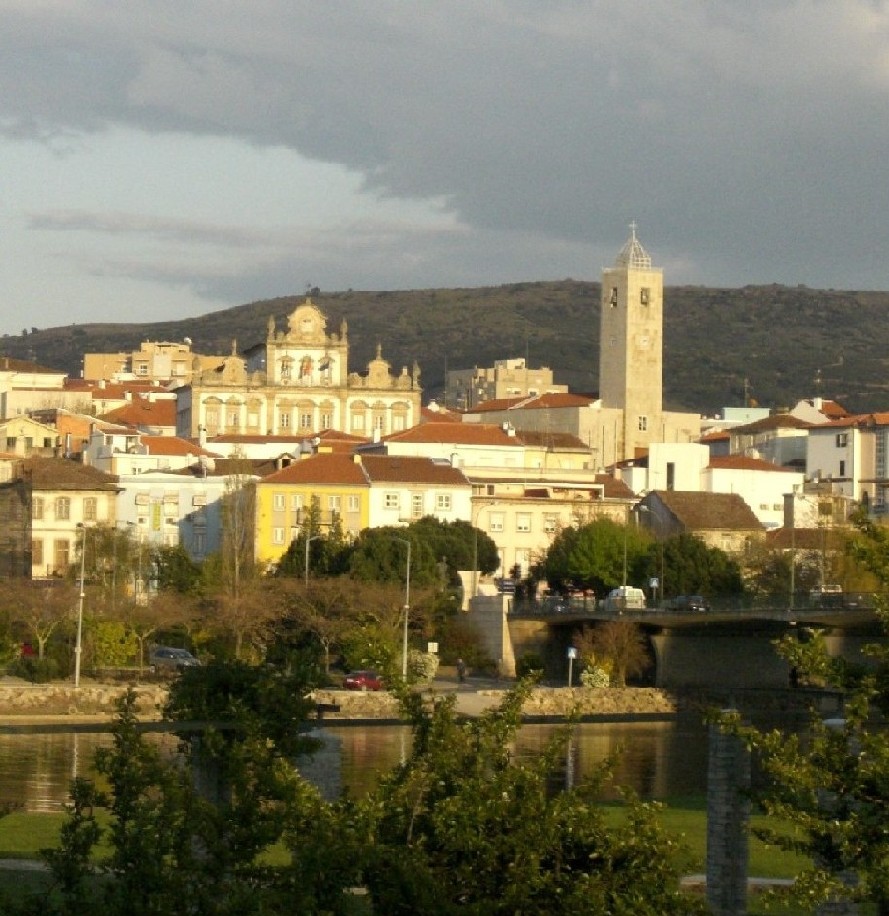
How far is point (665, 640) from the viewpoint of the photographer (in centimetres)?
7750

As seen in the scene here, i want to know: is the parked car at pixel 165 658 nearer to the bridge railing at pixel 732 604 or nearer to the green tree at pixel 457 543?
the bridge railing at pixel 732 604

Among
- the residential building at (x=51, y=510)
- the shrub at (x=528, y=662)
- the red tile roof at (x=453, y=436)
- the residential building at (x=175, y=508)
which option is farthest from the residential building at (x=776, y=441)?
the shrub at (x=528, y=662)

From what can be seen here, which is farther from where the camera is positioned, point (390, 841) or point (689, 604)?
point (689, 604)

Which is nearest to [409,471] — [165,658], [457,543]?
[457,543]

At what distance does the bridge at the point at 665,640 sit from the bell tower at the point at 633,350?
2143 inches

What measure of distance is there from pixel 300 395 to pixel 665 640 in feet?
169

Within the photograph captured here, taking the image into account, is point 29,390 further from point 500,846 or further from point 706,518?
point 500,846

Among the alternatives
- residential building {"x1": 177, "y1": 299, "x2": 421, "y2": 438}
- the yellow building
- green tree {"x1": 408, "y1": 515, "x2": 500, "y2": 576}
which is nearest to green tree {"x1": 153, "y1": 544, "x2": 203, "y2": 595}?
the yellow building

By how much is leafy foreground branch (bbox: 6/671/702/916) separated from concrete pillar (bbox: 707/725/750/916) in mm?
3884

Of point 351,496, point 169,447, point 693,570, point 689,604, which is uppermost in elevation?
point 169,447

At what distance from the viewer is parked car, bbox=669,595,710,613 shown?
73500 mm

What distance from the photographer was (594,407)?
134250 millimetres

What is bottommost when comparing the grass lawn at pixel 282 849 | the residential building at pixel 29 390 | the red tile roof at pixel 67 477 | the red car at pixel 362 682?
the grass lawn at pixel 282 849

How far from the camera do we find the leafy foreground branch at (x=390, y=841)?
1603 cm
